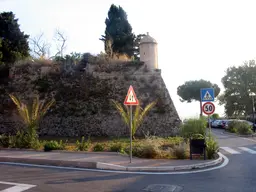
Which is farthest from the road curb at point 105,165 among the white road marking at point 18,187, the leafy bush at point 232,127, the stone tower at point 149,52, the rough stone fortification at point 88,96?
the leafy bush at point 232,127

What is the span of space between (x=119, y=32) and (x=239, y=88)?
67.7ft

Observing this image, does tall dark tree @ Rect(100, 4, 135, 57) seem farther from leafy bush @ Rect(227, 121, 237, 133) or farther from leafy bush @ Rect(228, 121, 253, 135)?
leafy bush @ Rect(228, 121, 253, 135)

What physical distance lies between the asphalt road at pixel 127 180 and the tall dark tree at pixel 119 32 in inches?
1067

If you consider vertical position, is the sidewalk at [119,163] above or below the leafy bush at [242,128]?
below

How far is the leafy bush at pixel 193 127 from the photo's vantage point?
15.5 metres

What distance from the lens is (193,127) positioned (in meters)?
15.6

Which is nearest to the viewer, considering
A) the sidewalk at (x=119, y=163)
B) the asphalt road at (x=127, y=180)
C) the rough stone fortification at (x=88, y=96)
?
the asphalt road at (x=127, y=180)

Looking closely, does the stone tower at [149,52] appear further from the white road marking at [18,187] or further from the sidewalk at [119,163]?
the white road marking at [18,187]

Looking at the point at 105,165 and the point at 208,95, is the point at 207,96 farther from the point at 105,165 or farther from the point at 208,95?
the point at 105,165

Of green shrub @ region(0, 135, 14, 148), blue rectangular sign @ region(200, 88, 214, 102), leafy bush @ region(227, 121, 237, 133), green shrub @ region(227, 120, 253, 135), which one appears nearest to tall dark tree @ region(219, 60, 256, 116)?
leafy bush @ region(227, 121, 237, 133)

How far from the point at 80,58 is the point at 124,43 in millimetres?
11084

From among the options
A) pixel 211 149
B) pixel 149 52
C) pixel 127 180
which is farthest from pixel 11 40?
pixel 127 180

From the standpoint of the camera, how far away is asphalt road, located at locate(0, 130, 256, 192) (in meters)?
6.80

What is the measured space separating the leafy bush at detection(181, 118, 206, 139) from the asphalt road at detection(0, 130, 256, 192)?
19.8 ft
